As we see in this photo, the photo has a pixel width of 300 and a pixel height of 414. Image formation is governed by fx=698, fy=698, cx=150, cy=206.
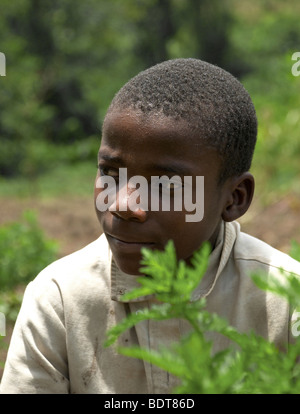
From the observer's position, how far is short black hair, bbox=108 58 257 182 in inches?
70.5

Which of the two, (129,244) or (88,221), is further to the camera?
(88,221)

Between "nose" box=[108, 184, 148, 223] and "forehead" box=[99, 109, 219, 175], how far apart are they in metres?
0.08

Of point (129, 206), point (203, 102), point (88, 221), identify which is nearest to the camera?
point (129, 206)

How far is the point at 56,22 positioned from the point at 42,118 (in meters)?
4.00

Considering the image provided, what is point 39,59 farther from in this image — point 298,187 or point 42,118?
point 298,187

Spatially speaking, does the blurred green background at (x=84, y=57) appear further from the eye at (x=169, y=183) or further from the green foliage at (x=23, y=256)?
the eye at (x=169, y=183)

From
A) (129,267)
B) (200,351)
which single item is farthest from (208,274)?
(200,351)

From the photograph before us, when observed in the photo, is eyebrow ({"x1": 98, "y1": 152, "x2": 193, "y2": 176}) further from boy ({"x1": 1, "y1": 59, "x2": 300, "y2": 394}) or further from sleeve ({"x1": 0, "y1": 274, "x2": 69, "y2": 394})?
sleeve ({"x1": 0, "y1": 274, "x2": 69, "y2": 394})

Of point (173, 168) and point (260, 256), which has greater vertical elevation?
point (173, 168)

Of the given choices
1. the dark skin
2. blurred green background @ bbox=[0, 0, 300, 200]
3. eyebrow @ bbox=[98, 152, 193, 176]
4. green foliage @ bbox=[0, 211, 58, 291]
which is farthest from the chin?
blurred green background @ bbox=[0, 0, 300, 200]

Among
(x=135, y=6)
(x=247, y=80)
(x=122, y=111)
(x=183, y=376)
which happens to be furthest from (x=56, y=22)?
(x=183, y=376)

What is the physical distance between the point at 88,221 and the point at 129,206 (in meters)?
5.93

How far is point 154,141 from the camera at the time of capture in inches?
68.4

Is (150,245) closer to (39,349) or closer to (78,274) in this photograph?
(78,274)
